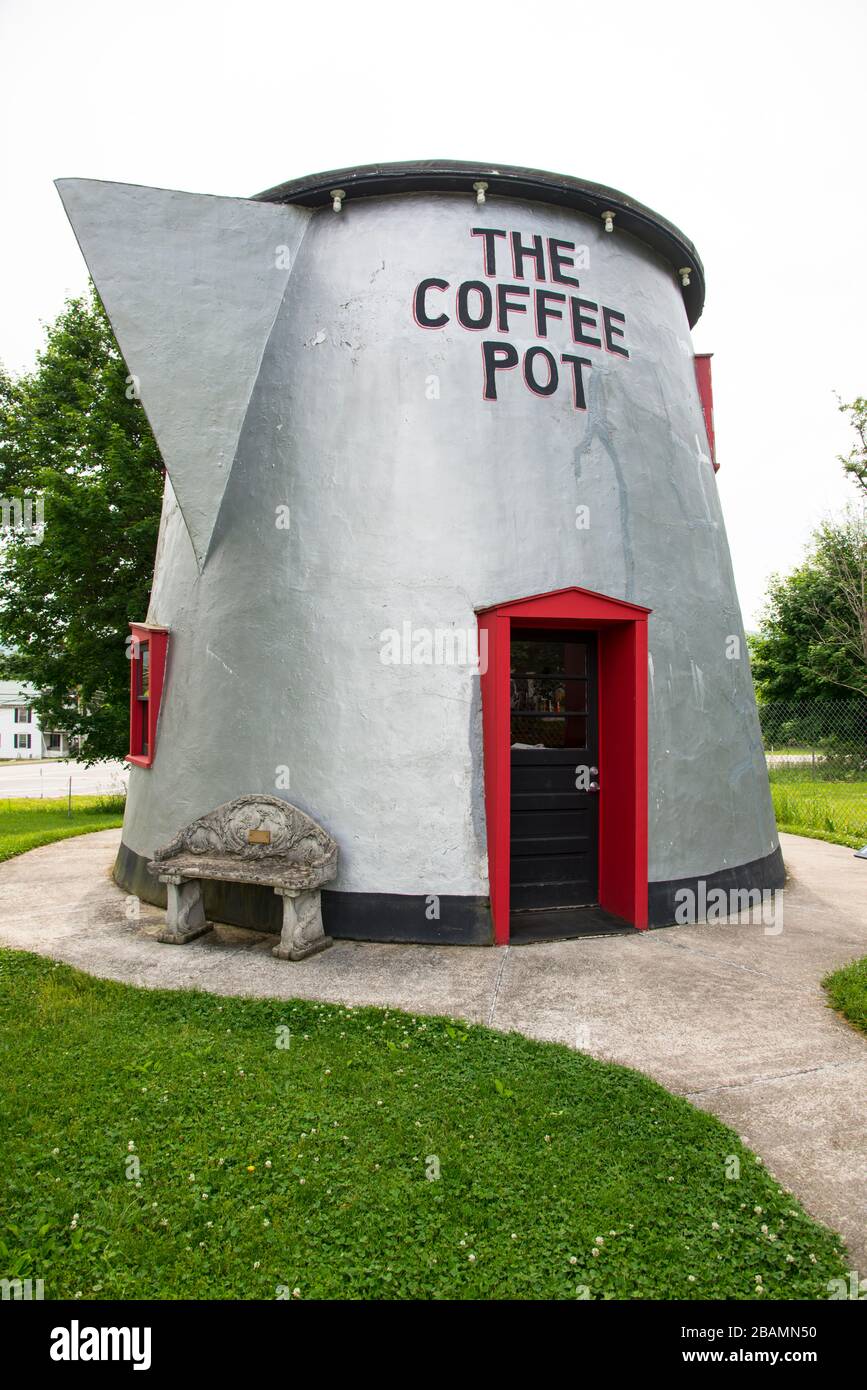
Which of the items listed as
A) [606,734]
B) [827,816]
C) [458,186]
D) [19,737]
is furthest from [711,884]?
[19,737]

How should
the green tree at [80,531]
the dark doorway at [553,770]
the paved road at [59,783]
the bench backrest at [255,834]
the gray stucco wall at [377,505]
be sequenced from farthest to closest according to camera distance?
the paved road at [59,783]
the green tree at [80,531]
the dark doorway at [553,770]
the gray stucco wall at [377,505]
the bench backrest at [255,834]

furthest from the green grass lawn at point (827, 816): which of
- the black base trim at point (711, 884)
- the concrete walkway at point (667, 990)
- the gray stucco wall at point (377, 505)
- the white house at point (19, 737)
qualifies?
the white house at point (19, 737)

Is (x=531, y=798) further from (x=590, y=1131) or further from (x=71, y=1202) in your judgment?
(x=71, y=1202)

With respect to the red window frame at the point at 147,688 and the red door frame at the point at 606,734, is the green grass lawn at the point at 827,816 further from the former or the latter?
the red window frame at the point at 147,688

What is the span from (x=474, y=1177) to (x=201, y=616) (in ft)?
19.0

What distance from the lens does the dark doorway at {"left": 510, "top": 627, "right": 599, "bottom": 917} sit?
7191mm

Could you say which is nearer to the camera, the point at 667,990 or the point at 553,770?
the point at 667,990

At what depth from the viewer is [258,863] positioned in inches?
250

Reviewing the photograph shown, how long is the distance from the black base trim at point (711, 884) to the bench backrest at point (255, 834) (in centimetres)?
298

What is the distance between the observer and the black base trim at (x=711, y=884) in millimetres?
6922

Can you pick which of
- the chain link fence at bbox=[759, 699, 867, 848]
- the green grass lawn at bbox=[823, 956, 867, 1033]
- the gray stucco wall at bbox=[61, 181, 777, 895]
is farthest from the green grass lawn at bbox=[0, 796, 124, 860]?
the chain link fence at bbox=[759, 699, 867, 848]

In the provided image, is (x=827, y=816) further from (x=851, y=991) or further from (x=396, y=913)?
(x=396, y=913)

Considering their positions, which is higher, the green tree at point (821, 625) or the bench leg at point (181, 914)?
the green tree at point (821, 625)

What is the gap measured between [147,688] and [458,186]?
5.90 m
